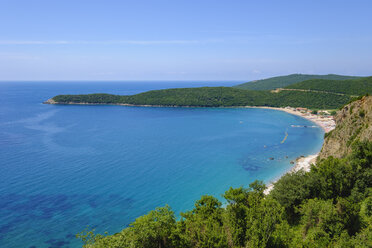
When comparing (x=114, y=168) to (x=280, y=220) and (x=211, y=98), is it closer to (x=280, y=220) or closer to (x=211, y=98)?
(x=280, y=220)

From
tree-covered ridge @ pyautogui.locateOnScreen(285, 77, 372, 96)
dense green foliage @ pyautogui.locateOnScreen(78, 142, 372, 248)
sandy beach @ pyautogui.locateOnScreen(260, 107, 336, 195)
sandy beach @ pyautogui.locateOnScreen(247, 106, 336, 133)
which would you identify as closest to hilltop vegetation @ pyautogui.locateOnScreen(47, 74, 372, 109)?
Answer: tree-covered ridge @ pyautogui.locateOnScreen(285, 77, 372, 96)

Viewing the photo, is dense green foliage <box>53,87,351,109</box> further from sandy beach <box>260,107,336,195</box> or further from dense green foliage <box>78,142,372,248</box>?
dense green foliage <box>78,142,372,248</box>

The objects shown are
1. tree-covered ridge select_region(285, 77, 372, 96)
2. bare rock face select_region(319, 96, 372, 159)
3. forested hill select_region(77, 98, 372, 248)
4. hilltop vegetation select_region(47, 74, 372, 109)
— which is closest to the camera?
forested hill select_region(77, 98, 372, 248)

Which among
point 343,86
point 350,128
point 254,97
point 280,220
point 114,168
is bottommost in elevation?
point 114,168

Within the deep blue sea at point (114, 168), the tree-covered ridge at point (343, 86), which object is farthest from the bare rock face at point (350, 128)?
the tree-covered ridge at point (343, 86)

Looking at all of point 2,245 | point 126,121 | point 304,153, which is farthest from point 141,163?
point 126,121

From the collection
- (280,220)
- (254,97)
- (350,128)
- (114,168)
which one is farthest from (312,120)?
(280,220)
